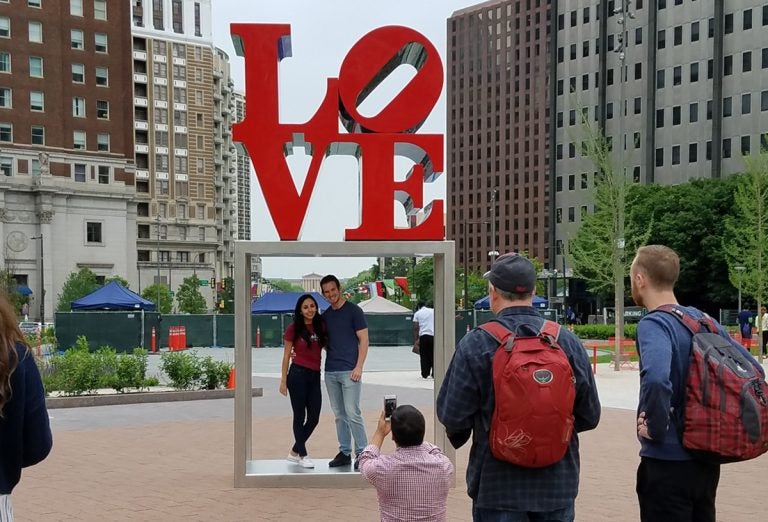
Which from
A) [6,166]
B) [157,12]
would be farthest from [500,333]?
[157,12]

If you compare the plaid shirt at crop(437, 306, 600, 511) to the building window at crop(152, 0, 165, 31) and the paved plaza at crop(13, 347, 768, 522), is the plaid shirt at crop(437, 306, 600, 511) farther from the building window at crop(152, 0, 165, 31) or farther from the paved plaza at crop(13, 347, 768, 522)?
the building window at crop(152, 0, 165, 31)

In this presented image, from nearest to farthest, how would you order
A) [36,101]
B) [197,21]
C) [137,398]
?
[137,398] < [36,101] < [197,21]

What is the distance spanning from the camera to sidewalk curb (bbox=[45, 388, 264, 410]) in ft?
47.1

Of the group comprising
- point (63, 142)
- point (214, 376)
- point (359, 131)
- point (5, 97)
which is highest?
point (5, 97)

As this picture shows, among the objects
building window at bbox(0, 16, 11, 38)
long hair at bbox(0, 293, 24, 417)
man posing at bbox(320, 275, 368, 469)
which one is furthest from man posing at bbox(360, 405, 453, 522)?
building window at bbox(0, 16, 11, 38)

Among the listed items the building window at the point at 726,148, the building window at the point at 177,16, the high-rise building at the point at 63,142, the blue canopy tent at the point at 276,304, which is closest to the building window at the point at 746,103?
the building window at the point at 726,148

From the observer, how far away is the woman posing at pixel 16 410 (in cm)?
286

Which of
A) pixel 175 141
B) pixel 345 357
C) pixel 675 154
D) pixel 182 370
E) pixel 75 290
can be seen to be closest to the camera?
pixel 345 357

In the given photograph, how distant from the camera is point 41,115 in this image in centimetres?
6838

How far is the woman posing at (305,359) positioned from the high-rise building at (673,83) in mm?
55919

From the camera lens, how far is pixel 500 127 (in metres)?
139

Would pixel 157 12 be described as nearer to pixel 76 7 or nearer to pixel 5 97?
pixel 76 7

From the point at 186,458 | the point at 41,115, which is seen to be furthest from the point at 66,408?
the point at 41,115

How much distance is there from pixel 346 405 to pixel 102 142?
69.4 meters
